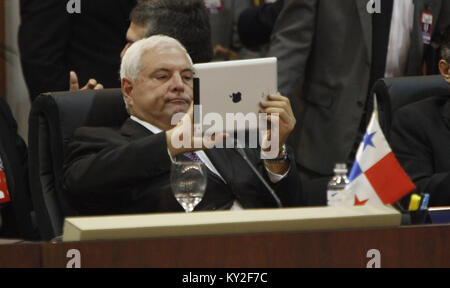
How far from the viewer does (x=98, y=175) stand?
283 centimetres

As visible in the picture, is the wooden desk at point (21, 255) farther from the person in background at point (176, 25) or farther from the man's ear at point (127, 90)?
the person in background at point (176, 25)

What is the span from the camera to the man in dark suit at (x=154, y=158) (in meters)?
2.80

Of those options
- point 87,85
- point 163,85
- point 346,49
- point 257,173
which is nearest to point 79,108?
point 163,85

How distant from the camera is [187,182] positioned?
2.62 meters

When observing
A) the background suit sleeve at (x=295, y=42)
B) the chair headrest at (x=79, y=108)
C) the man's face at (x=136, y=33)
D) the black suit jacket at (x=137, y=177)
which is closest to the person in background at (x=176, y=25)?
the man's face at (x=136, y=33)

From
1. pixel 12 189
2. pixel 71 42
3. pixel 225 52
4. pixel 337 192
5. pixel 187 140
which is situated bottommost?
pixel 12 189

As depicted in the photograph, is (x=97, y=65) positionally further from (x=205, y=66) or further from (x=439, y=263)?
(x=439, y=263)

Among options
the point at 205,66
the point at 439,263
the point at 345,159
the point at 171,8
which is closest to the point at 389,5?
the point at 345,159

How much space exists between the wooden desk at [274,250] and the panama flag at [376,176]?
216mm

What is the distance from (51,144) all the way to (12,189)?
25cm

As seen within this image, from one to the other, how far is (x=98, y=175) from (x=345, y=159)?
63.3 inches

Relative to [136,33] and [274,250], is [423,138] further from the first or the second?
[274,250]

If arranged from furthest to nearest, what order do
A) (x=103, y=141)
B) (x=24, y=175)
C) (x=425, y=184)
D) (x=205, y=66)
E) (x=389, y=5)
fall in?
(x=389, y=5) → (x=24, y=175) → (x=425, y=184) → (x=103, y=141) → (x=205, y=66)

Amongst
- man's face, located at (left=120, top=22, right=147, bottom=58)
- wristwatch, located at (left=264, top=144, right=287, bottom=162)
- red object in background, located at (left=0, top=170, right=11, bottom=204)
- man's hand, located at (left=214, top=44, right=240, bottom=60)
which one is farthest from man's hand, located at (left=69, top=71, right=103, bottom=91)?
man's hand, located at (left=214, top=44, right=240, bottom=60)
